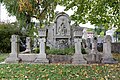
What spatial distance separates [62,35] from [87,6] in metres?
3.29

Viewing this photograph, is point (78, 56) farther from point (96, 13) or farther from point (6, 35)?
point (6, 35)

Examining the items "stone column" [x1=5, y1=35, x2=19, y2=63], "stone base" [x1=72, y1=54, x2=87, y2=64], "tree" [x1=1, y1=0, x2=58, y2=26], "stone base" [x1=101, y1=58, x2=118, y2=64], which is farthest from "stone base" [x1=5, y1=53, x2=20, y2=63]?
"tree" [x1=1, y1=0, x2=58, y2=26]

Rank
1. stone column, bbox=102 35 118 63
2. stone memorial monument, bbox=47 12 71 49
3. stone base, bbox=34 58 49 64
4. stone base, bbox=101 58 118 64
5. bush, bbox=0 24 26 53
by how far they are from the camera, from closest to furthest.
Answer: stone base, bbox=101 58 118 64, stone column, bbox=102 35 118 63, stone base, bbox=34 58 49 64, stone memorial monument, bbox=47 12 71 49, bush, bbox=0 24 26 53

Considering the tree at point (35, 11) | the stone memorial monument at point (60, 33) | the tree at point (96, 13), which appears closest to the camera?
the tree at point (96, 13)

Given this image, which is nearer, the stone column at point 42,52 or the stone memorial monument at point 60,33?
the stone column at point 42,52

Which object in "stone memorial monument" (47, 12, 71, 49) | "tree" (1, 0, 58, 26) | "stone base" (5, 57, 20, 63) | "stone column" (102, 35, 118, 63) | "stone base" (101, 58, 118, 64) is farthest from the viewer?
"tree" (1, 0, 58, 26)

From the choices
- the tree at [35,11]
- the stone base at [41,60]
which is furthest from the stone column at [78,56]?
the tree at [35,11]

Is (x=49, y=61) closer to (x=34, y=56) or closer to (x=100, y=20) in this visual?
(x=34, y=56)

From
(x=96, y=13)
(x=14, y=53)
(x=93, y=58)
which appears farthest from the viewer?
A: (x=96, y=13)

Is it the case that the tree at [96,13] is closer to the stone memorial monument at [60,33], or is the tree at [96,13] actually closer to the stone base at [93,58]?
the stone memorial monument at [60,33]

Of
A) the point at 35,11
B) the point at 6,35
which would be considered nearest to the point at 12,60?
the point at 35,11

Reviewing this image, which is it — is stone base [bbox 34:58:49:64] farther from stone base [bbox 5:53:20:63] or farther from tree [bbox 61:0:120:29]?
tree [bbox 61:0:120:29]

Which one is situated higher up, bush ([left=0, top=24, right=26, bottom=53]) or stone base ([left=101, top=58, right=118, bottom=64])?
bush ([left=0, top=24, right=26, bottom=53])

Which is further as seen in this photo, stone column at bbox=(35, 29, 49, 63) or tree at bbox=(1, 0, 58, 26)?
tree at bbox=(1, 0, 58, 26)
